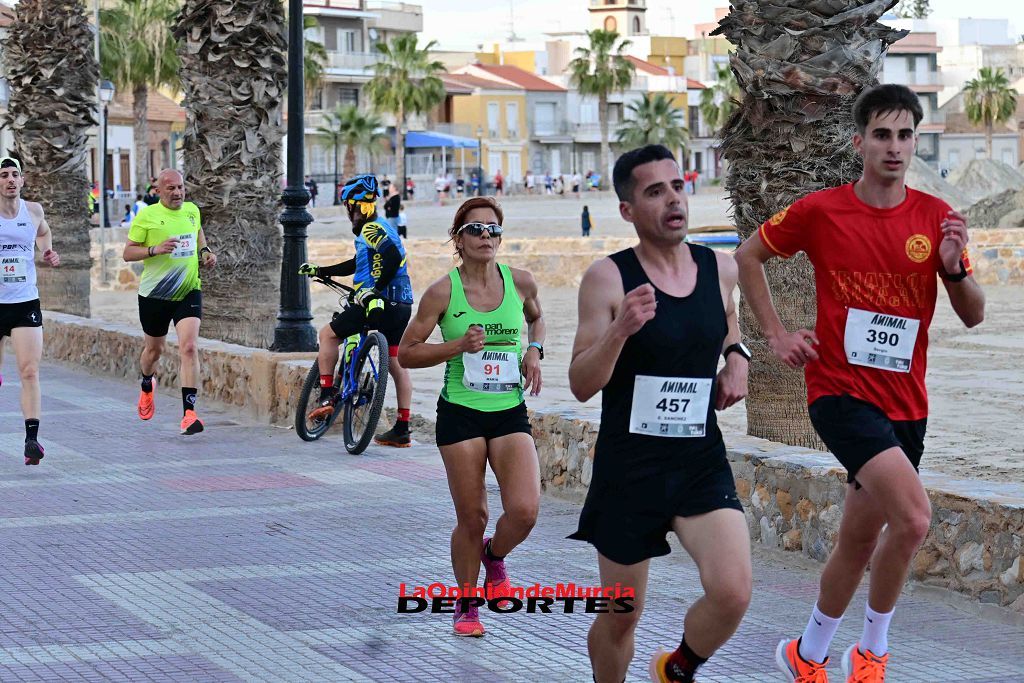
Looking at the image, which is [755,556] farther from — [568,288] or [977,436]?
[568,288]

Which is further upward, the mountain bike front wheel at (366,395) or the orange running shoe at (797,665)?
the mountain bike front wheel at (366,395)

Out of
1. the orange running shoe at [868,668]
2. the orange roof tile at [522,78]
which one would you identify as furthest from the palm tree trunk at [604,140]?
the orange running shoe at [868,668]

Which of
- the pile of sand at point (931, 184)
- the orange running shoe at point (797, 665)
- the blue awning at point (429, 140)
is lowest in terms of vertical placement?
the orange running shoe at point (797, 665)

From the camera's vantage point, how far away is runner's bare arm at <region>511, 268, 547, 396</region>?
20.8 ft

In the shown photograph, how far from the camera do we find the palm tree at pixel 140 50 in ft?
209

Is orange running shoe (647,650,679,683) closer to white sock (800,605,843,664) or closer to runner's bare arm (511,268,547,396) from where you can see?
white sock (800,605,843,664)

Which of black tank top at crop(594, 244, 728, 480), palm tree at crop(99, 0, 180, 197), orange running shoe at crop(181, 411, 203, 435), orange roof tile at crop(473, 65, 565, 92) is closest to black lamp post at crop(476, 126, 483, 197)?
orange roof tile at crop(473, 65, 565, 92)

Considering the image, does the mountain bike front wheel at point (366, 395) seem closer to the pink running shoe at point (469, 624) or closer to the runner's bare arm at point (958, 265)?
the pink running shoe at point (469, 624)

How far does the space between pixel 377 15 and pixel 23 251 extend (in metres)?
92.7

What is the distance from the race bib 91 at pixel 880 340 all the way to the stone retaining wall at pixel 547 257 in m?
23.1

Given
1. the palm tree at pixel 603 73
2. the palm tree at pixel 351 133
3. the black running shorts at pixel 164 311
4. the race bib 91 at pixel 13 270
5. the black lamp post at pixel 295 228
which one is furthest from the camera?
the palm tree at pixel 603 73

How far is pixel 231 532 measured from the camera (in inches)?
330

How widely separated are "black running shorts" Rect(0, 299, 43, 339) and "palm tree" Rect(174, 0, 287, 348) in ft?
16.4

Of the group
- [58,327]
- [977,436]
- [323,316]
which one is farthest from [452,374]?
[323,316]
